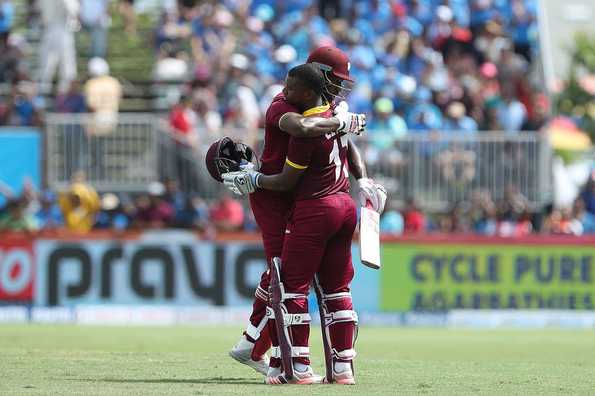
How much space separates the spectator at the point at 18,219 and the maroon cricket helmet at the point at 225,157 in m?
11.0

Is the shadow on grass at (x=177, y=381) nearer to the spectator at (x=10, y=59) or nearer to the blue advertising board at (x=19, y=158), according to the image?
the blue advertising board at (x=19, y=158)

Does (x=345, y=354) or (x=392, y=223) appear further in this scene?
(x=392, y=223)

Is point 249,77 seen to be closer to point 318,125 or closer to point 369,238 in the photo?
point 369,238

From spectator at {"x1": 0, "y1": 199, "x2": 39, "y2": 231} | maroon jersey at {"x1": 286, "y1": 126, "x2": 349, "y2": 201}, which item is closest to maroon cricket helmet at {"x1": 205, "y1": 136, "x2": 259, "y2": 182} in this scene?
maroon jersey at {"x1": 286, "y1": 126, "x2": 349, "y2": 201}

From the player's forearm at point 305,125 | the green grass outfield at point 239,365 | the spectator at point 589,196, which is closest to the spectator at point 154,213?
the green grass outfield at point 239,365

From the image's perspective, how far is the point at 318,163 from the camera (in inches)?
405

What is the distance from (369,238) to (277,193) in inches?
31.9

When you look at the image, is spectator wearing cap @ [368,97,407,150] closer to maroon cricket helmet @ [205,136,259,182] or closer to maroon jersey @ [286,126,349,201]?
maroon cricket helmet @ [205,136,259,182]

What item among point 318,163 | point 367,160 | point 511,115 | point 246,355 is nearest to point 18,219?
point 367,160

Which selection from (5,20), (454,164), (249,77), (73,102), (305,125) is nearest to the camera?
(305,125)

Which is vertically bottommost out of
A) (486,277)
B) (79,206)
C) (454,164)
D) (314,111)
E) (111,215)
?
(486,277)

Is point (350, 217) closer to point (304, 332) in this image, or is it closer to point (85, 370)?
point (304, 332)

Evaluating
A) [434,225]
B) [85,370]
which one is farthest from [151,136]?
[85,370]

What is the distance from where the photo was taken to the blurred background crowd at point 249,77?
2277 cm
